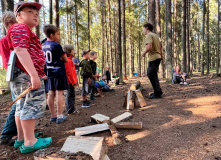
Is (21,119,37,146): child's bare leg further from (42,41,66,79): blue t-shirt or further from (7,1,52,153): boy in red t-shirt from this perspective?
(42,41,66,79): blue t-shirt

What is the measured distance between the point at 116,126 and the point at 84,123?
2.78 feet

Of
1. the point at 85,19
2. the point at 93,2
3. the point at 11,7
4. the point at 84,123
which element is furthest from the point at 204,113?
the point at 85,19

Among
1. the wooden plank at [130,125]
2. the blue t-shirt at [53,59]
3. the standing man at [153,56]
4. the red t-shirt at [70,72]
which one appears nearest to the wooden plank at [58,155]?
the wooden plank at [130,125]

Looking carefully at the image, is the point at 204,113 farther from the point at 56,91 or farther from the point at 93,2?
the point at 93,2

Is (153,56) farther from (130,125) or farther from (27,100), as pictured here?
(27,100)

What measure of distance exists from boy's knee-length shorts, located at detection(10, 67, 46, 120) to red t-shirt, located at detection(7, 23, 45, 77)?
0.63 feet

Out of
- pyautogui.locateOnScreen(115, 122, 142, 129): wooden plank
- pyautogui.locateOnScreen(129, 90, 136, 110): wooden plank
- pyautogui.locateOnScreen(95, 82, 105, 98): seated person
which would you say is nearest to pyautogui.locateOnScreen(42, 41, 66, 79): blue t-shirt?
pyautogui.locateOnScreen(115, 122, 142, 129): wooden plank

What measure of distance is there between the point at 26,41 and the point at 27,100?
2.52 ft

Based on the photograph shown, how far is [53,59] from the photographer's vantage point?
3305mm

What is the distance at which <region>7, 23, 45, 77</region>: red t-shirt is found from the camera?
1.88 meters

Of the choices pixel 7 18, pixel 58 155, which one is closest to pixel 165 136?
pixel 58 155

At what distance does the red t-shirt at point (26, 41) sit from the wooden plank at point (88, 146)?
1.08 m

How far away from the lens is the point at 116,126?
2803mm

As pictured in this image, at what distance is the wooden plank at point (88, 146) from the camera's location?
1.67 m
